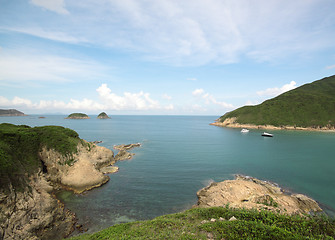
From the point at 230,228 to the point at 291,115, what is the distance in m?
162

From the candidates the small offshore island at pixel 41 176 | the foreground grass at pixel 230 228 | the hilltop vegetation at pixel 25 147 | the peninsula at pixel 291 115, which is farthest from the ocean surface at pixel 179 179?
the peninsula at pixel 291 115

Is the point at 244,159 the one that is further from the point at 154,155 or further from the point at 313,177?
the point at 154,155

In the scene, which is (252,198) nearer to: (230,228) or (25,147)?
(230,228)

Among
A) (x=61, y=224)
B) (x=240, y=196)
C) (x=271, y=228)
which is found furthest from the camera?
(x=240, y=196)

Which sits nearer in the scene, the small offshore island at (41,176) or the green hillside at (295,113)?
the small offshore island at (41,176)

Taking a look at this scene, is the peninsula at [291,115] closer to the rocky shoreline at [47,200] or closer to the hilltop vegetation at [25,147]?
the rocky shoreline at [47,200]

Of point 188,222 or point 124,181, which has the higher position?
point 188,222

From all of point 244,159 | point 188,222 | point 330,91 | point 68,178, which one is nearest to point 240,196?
point 188,222

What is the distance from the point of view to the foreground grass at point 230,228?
39.2ft

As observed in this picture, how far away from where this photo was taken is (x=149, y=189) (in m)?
32.2

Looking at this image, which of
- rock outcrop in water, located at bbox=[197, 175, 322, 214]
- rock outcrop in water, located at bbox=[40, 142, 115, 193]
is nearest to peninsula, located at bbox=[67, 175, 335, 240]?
rock outcrop in water, located at bbox=[197, 175, 322, 214]

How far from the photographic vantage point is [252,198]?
2406cm

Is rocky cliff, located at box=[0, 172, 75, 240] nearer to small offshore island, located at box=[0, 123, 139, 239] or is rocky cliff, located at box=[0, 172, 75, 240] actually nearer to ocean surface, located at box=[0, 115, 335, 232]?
small offshore island, located at box=[0, 123, 139, 239]

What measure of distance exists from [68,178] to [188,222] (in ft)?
93.7
